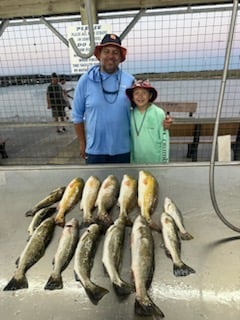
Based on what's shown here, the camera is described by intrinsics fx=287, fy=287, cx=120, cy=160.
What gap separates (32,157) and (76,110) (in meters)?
3.33

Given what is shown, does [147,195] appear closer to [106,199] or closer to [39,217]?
[106,199]

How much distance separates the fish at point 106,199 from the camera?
125 cm

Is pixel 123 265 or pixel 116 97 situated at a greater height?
pixel 116 97

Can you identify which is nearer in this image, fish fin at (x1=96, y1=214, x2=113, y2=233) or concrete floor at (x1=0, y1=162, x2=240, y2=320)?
concrete floor at (x1=0, y1=162, x2=240, y2=320)

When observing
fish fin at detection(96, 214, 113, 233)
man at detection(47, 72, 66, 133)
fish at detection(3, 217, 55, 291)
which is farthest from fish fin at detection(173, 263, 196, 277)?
man at detection(47, 72, 66, 133)

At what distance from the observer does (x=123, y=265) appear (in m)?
1.01

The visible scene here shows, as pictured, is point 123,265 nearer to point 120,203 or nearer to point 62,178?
point 120,203

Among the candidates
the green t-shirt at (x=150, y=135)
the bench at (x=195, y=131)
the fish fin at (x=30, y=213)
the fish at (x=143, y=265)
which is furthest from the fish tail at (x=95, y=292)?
the bench at (x=195, y=131)

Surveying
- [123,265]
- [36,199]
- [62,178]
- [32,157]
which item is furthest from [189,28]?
[32,157]

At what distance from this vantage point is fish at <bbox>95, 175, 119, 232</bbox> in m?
1.25

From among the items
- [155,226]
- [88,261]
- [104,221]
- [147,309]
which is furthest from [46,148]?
Result: [147,309]

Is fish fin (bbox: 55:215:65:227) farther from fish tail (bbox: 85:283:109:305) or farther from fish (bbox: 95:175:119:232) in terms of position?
fish tail (bbox: 85:283:109:305)

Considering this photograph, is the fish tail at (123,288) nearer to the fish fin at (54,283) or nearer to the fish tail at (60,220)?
the fish fin at (54,283)

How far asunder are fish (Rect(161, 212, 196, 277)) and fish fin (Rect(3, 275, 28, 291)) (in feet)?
1.64
